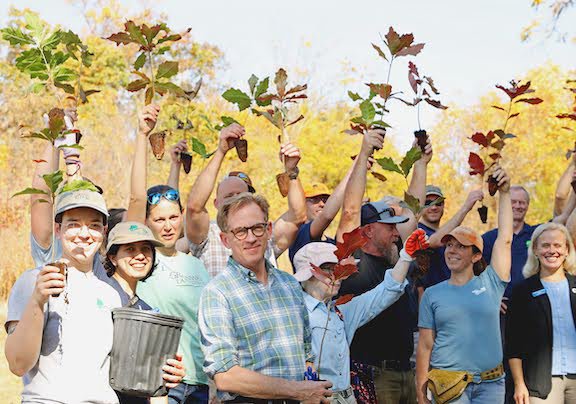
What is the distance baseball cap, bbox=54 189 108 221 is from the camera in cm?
361

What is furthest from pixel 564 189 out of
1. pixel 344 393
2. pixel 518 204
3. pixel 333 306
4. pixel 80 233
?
pixel 80 233

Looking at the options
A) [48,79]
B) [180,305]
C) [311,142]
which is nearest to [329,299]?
[180,305]

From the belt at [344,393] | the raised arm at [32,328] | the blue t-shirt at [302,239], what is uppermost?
the blue t-shirt at [302,239]

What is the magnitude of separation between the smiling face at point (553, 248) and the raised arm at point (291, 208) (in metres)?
1.72

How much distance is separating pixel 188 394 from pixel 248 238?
40.9 inches

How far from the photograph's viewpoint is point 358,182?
17.0 feet

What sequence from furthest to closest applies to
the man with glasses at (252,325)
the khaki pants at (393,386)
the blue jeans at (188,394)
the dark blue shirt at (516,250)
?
the dark blue shirt at (516,250) → the khaki pants at (393,386) → the blue jeans at (188,394) → the man with glasses at (252,325)

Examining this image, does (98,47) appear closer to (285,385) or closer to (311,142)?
(311,142)

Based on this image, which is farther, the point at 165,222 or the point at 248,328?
the point at 165,222

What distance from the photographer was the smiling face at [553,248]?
19.2 ft

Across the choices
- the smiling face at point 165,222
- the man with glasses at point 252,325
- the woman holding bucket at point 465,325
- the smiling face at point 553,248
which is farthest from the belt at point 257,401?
the smiling face at point 553,248

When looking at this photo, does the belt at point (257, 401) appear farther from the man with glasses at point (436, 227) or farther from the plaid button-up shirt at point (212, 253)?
the man with glasses at point (436, 227)

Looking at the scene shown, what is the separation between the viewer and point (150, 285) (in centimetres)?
455

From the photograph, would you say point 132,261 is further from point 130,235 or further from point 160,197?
point 160,197
